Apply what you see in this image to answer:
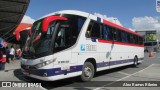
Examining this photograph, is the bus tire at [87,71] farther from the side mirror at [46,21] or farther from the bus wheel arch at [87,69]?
the side mirror at [46,21]

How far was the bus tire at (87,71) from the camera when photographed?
10.3 meters

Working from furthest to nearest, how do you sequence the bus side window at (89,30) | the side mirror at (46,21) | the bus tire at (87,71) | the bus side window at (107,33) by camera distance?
the bus side window at (107,33), the bus side window at (89,30), the bus tire at (87,71), the side mirror at (46,21)

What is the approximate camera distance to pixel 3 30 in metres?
42.8

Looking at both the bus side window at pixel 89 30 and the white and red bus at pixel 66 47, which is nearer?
the white and red bus at pixel 66 47

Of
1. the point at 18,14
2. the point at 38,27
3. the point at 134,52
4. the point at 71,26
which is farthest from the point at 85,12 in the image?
the point at 18,14

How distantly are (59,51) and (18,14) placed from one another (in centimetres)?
2785

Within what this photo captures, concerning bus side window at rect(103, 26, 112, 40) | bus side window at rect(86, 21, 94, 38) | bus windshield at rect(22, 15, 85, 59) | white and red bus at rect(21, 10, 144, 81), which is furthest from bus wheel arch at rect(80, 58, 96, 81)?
bus side window at rect(103, 26, 112, 40)

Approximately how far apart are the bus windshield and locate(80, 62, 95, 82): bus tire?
1.42 meters

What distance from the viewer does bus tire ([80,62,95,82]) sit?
10.3 m

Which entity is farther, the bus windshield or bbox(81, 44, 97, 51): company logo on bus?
bbox(81, 44, 97, 51): company logo on bus

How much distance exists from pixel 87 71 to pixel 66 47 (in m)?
1.88

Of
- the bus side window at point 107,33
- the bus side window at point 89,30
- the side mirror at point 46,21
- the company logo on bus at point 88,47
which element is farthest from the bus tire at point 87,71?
the side mirror at point 46,21

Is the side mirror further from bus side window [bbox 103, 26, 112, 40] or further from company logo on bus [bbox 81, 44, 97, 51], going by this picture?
bus side window [bbox 103, 26, 112, 40]

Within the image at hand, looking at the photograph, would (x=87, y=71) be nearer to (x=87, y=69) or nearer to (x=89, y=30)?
(x=87, y=69)
